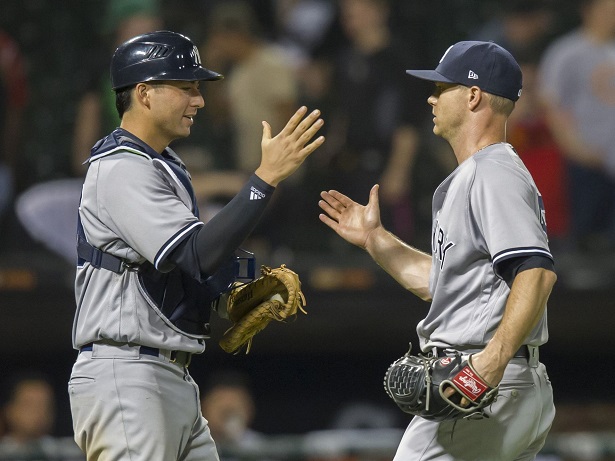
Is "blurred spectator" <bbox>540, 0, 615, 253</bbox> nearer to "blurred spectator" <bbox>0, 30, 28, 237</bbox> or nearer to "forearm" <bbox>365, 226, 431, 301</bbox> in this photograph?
"blurred spectator" <bbox>0, 30, 28, 237</bbox>

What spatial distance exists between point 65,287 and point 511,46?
302 cm

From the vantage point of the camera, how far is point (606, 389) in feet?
23.8

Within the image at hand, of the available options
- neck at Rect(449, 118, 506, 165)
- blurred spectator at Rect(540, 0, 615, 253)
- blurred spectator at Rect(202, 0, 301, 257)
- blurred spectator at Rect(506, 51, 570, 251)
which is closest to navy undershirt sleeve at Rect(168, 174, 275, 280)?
neck at Rect(449, 118, 506, 165)

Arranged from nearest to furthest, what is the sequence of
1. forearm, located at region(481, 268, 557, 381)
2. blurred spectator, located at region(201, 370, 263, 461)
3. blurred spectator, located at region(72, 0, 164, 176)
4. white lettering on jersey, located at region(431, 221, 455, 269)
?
forearm, located at region(481, 268, 557, 381)
white lettering on jersey, located at region(431, 221, 455, 269)
blurred spectator, located at region(201, 370, 263, 461)
blurred spectator, located at region(72, 0, 164, 176)

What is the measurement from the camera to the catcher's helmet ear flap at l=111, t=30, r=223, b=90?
2.88m

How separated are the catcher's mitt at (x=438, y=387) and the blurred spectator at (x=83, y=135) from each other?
3.91 metres

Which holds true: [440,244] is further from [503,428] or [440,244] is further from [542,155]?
[542,155]

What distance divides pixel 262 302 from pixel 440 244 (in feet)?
1.80

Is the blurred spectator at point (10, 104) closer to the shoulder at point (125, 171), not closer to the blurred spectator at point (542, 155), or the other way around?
the blurred spectator at point (542, 155)

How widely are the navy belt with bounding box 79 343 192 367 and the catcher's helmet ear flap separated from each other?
70 centimetres

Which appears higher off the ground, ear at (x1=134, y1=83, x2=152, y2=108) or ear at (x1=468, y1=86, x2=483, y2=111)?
ear at (x1=468, y1=86, x2=483, y2=111)

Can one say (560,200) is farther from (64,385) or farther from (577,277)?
(64,385)

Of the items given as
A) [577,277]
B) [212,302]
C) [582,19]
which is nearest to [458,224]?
[212,302]

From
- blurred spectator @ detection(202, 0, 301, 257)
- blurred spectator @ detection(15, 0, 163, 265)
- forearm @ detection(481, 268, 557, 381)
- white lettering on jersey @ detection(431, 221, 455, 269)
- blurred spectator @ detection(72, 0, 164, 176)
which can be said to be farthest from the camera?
blurred spectator @ detection(202, 0, 301, 257)
